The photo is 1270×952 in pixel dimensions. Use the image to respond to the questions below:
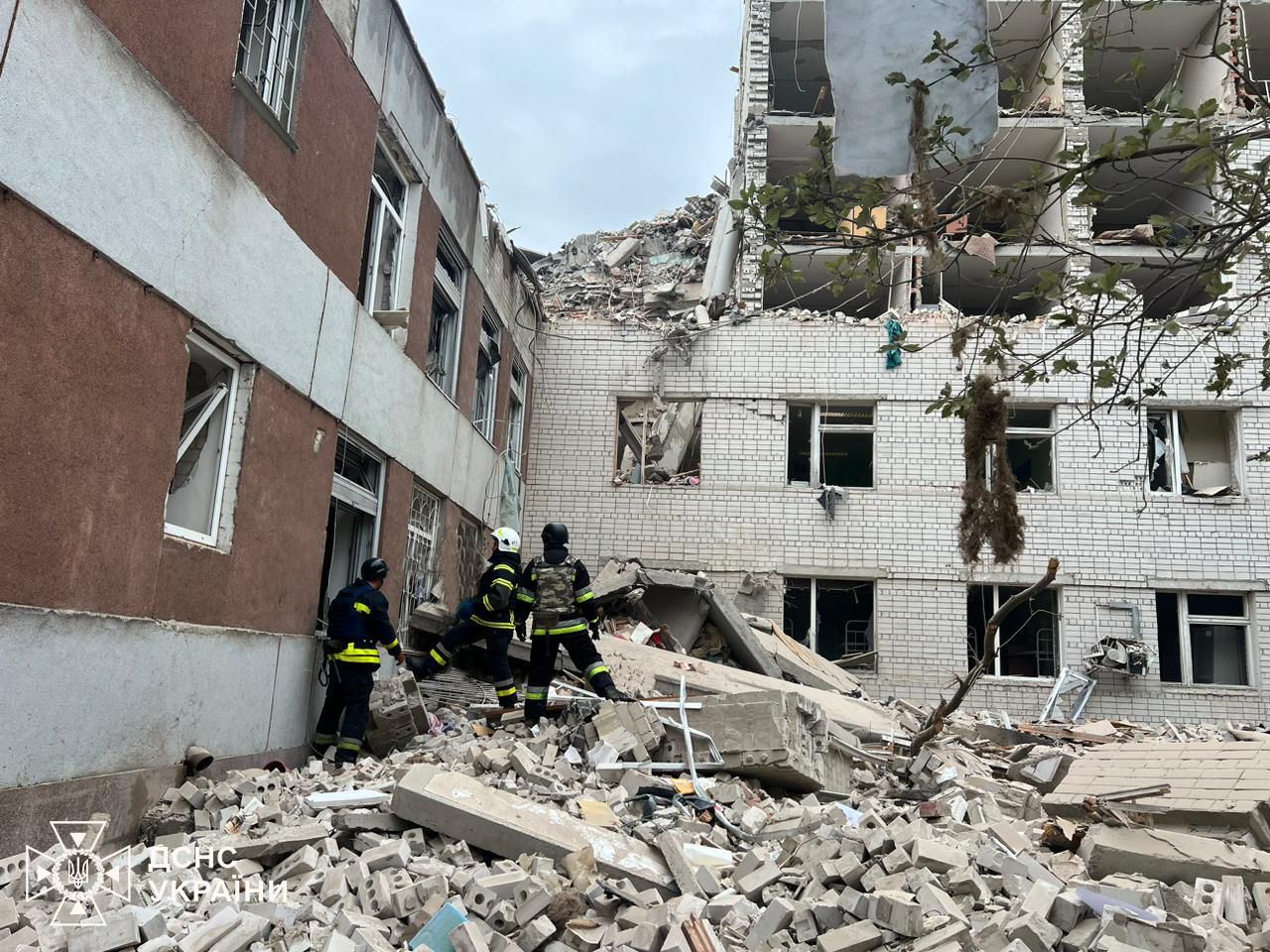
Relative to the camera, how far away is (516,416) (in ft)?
45.5

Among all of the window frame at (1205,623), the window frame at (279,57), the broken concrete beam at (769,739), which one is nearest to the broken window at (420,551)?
the broken concrete beam at (769,739)

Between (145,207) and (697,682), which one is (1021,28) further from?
(145,207)

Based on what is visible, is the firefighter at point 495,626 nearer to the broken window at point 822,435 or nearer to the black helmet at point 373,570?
the black helmet at point 373,570

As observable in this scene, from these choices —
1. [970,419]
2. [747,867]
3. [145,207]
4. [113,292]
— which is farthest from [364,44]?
[747,867]

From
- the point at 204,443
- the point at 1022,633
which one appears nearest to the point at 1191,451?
the point at 1022,633

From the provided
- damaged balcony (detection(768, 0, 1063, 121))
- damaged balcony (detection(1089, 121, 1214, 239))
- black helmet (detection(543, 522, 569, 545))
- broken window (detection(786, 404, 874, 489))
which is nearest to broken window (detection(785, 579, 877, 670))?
broken window (detection(786, 404, 874, 489))

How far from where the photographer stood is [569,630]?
8.05m

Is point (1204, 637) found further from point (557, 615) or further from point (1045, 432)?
point (557, 615)

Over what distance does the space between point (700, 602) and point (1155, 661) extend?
649 cm

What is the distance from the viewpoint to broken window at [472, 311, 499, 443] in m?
12.2

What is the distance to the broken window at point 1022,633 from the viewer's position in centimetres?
1330

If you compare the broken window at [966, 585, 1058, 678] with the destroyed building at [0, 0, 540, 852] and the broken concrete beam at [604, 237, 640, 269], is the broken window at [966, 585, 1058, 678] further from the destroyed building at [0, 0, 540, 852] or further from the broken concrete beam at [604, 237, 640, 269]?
the broken concrete beam at [604, 237, 640, 269]

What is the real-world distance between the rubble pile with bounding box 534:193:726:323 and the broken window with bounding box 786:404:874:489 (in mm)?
2137

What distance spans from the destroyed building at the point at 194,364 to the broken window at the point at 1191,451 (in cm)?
1056
